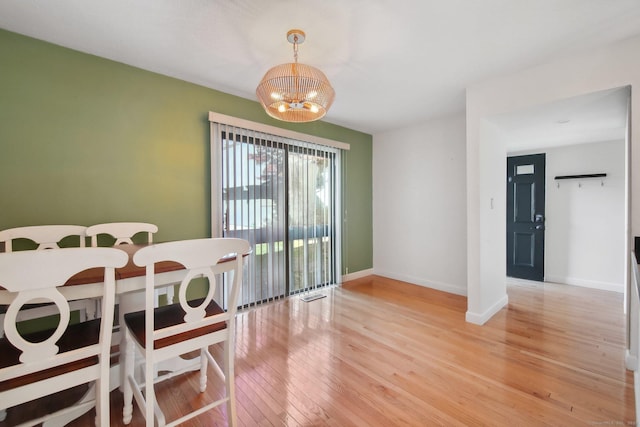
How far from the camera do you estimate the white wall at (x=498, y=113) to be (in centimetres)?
202

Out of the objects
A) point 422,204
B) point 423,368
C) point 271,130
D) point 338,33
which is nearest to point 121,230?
point 271,130

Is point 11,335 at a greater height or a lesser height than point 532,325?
greater

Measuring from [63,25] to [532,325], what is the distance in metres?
4.78

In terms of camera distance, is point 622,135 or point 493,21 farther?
point 622,135

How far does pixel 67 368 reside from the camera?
44.6 inches

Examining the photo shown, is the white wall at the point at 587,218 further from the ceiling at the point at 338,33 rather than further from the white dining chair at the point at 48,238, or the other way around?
the white dining chair at the point at 48,238

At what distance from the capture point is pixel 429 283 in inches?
161

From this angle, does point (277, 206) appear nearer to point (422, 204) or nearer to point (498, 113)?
point (422, 204)

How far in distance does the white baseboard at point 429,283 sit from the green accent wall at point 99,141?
10.3 ft

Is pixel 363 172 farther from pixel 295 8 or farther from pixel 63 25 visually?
pixel 63 25

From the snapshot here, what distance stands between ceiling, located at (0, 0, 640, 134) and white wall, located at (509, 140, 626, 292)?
282cm

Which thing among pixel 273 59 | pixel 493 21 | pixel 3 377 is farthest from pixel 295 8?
pixel 3 377

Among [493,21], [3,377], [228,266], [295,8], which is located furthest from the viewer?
[493,21]

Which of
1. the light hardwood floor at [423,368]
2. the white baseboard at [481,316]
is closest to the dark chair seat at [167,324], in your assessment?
the light hardwood floor at [423,368]
